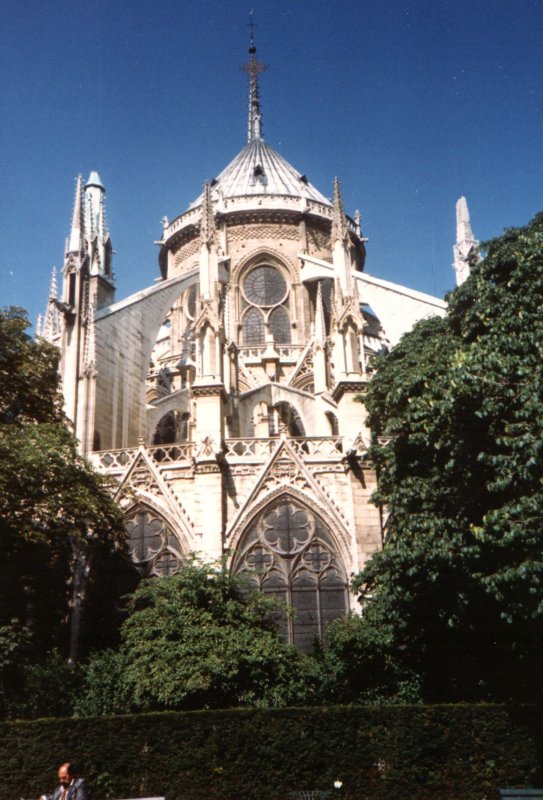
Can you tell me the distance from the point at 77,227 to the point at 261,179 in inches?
719

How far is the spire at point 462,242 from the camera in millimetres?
30703

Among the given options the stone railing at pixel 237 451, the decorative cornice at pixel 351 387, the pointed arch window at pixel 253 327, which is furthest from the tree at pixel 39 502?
the pointed arch window at pixel 253 327

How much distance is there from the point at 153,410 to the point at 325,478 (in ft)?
30.5

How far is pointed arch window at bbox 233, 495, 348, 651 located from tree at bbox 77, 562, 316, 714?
266 cm

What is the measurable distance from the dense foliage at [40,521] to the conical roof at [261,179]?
2320 cm

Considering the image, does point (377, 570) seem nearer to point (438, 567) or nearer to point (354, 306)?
point (438, 567)

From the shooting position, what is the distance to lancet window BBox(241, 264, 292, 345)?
39.3m

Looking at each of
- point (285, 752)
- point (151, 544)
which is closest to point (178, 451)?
point (151, 544)

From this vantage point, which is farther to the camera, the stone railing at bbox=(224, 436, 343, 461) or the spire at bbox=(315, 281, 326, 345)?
the spire at bbox=(315, 281, 326, 345)

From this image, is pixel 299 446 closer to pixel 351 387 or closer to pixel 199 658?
pixel 351 387

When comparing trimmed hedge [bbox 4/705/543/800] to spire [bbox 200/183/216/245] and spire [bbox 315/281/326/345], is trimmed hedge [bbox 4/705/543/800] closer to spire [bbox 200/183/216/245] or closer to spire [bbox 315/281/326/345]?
spire [bbox 200/183/216/245]

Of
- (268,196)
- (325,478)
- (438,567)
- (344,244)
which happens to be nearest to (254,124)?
(268,196)

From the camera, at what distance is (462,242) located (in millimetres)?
31391

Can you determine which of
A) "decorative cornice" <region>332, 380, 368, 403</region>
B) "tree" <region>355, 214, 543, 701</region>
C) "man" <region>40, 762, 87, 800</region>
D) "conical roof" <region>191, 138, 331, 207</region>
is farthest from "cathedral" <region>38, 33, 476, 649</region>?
"man" <region>40, 762, 87, 800</region>
